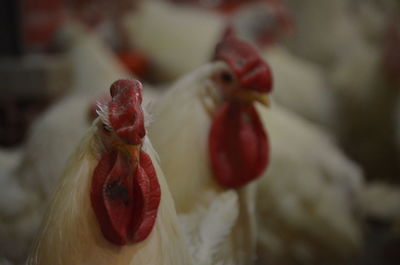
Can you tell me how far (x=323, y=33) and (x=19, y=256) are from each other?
2.41 m

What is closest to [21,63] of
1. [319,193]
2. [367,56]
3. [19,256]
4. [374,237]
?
[19,256]

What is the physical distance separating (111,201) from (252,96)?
0.49m

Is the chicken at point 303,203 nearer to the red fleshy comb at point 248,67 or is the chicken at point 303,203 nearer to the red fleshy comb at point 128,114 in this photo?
the red fleshy comb at point 248,67

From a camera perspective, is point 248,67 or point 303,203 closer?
point 248,67

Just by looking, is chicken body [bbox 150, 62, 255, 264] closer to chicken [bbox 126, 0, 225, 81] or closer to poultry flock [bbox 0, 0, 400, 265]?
poultry flock [bbox 0, 0, 400, 265]

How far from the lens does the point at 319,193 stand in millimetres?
2145

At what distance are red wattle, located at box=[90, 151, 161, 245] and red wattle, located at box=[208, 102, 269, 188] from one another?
37 centimetres

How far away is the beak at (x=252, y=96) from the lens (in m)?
1.38

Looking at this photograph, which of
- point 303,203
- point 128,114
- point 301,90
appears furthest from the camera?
point 301,90

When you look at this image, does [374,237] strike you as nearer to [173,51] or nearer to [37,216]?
[37,216]

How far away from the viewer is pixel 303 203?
2.12 m

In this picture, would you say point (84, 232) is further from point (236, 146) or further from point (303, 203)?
point (303, 203)

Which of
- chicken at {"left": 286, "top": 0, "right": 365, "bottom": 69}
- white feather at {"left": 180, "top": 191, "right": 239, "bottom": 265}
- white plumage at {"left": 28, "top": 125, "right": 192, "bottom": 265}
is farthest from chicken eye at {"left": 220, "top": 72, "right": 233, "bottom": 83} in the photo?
chicken at {"left": 286, "top": 0, "right": 365, "bottom": 69}

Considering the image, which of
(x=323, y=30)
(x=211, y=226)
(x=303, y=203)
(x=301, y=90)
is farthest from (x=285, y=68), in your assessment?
(x=211, y=226)
